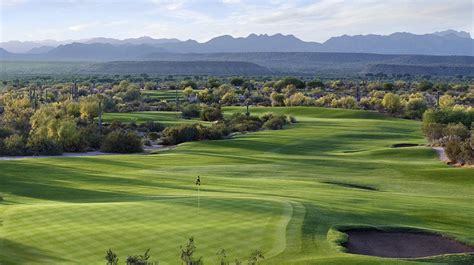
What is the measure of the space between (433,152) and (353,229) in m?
35.0

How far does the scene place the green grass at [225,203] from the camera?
20719 millimetres

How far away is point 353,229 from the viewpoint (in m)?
23.7

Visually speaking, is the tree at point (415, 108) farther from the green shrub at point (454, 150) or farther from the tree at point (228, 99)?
the green shrub at point (454, 150)

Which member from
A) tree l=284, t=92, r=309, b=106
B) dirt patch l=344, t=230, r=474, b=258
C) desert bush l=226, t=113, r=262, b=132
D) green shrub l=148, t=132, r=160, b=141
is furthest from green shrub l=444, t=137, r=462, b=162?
tree l=284, t=92, r=309, b=106

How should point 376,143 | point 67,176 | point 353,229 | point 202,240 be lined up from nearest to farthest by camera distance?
1. point 202,240
2. point 353,229
3. point 67,176
4. point 376,143

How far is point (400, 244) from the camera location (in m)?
22.1

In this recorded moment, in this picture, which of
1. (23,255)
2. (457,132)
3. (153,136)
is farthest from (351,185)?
(153,136)

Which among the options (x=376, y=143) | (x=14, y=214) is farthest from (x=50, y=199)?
(x=376, y=143)

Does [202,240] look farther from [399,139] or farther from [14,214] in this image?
[399,139]

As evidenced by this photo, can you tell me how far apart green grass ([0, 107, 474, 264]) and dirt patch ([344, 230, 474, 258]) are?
2.36 ft

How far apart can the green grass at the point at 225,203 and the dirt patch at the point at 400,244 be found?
718 mm

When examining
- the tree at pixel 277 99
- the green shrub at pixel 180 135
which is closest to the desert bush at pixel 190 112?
the tree at pixel 277 99

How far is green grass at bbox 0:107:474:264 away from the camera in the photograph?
68.0ft

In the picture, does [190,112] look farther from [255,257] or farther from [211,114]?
[255,257]
